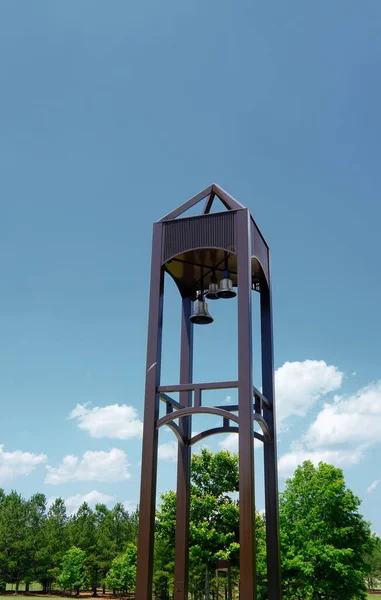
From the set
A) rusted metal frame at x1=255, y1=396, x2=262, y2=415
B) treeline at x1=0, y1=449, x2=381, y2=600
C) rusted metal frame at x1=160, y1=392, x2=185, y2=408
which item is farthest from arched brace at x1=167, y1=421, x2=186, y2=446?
treeline at x1=0, y1=449, x2=381, y2=600

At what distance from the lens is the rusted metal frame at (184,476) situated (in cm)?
980

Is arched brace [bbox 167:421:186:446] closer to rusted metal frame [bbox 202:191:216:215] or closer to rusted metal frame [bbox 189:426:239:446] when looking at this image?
rusted metal frame [bbox 189:426:239:446]

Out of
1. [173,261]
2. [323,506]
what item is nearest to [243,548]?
[173,261]

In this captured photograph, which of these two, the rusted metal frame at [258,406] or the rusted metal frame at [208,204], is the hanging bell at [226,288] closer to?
the rusted metal frame at [208,204]

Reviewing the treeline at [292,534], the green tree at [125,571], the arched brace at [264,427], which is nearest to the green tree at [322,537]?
the treeline at [292,534]

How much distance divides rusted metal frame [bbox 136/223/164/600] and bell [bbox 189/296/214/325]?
4.16 ft

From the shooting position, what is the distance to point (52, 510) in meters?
Result: 58.1

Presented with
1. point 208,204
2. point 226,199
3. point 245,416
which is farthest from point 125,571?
point 226,199

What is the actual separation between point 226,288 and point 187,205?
1.84 m

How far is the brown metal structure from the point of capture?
8305 millimetres

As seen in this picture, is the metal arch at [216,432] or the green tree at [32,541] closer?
the metal arch at [216,432]

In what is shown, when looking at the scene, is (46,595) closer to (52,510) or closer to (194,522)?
(52,510)

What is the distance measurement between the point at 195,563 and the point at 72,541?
2803 cm

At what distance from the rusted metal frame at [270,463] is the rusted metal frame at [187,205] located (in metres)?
2.30
